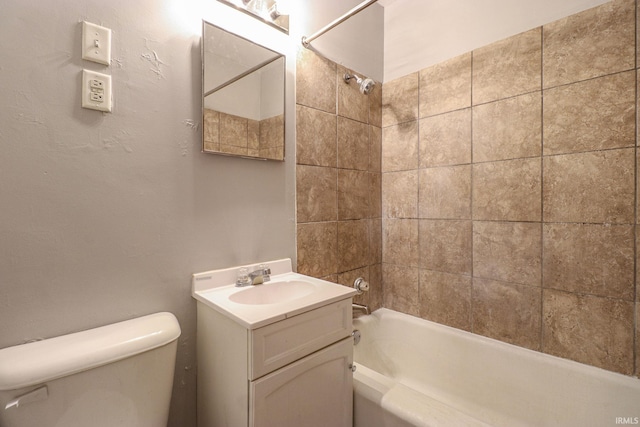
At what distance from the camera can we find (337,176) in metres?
1.61

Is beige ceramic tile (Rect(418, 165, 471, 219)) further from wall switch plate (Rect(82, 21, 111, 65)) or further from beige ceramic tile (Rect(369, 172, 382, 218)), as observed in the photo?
wall switch plate (Rect(82, 21, 111, 65))

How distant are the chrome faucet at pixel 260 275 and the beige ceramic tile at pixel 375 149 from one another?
38.1 inches

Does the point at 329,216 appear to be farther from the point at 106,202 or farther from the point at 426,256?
the point at 106,202

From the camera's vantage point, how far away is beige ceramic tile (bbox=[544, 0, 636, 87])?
1.12 meters

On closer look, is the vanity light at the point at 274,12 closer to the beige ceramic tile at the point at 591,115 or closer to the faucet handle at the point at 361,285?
the beige ceramic tile at the point at 591,115

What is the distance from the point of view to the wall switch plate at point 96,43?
2.79ft

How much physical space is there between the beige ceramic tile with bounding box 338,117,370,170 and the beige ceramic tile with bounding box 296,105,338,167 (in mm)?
49

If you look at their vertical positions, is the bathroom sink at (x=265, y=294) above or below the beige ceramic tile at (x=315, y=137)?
below

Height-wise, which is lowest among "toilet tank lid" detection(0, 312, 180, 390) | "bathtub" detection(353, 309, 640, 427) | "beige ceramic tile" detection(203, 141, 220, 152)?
"bathtub" detection(353, 309, 640, 427)

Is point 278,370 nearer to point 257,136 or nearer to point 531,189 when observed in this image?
point 257,136

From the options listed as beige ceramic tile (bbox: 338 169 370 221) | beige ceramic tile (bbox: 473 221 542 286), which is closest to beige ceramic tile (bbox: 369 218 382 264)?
beige ceramic tile (bbox: 338 169 370 221)

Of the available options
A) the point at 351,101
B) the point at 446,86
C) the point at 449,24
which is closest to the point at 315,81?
the point at 351,101

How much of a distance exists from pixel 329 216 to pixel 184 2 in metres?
1.11

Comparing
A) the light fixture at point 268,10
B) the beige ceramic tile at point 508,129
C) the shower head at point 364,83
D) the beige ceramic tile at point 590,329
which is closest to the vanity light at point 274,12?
the light fixture at point 268,10
